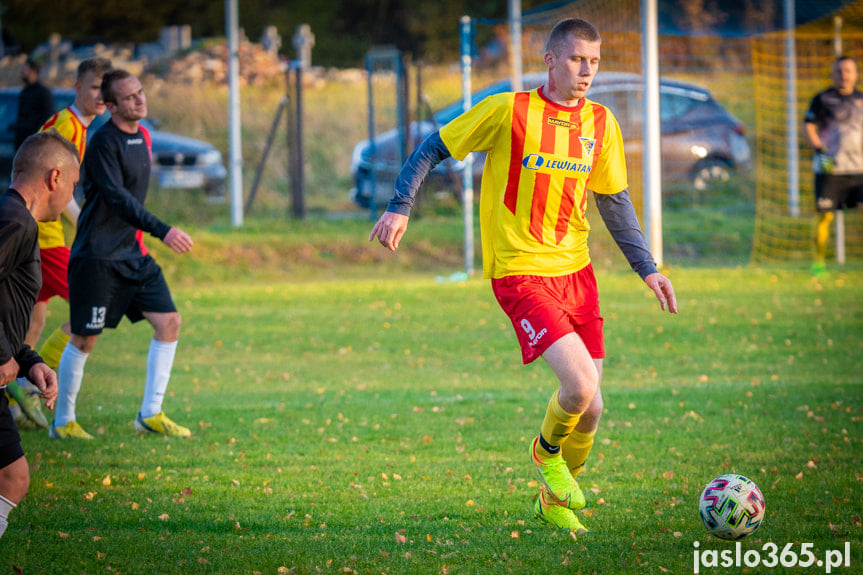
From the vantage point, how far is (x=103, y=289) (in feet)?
22.1

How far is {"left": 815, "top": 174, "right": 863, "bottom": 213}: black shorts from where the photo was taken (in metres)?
13.6

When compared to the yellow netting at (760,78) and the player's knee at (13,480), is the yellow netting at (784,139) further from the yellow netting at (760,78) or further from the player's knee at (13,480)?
the player's knee at (13,480)

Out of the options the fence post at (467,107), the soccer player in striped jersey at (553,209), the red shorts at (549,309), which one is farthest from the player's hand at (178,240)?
the fence post at (467,107)

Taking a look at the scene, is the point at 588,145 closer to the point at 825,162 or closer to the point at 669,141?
the point at 825,162

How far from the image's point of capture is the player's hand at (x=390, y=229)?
4625mm

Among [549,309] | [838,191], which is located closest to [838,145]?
[838,191]

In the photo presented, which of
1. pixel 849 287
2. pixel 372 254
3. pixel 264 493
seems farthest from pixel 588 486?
pixel 372 254

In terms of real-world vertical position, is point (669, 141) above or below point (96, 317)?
above

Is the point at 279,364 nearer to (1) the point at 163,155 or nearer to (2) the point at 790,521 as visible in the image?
(2) the point at 790,521

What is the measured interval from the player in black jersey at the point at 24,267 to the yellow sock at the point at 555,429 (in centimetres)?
225

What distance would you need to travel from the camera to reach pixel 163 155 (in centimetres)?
1997

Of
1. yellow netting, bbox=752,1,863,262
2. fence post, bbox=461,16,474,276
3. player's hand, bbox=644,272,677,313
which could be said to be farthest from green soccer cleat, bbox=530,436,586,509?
yellow netting, bbox=752,1,863,262

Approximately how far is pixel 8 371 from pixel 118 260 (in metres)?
3.05

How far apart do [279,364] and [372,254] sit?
7.27m
